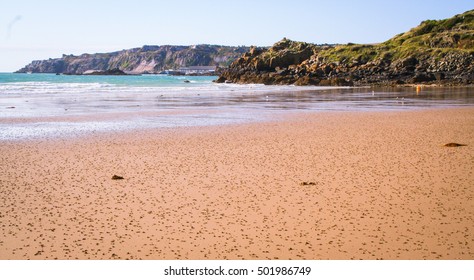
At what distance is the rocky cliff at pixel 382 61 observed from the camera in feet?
202

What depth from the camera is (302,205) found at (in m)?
6.73

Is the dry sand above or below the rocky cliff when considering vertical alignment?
below

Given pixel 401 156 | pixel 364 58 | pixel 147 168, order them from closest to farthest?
pixel 147 168, pixel 401 156, pixel 364 58

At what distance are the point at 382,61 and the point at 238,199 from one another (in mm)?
67616

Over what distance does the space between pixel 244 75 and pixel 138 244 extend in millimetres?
72801

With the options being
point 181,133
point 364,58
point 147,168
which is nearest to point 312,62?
point 364,58

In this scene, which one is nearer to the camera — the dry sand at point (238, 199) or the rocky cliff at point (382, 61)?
the dry sand at point (238, 199)

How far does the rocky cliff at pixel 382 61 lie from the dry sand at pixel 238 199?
156 ft

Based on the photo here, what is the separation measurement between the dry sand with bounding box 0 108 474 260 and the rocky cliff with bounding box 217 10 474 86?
47670mm

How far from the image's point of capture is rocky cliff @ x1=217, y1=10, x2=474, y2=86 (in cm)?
6150

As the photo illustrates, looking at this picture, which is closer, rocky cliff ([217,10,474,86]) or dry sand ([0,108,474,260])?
dry sand ([0,108,474,260])

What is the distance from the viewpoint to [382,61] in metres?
70.4

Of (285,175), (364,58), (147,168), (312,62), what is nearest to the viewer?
(285,175)

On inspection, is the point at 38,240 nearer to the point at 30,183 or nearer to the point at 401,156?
the point at 30,183
